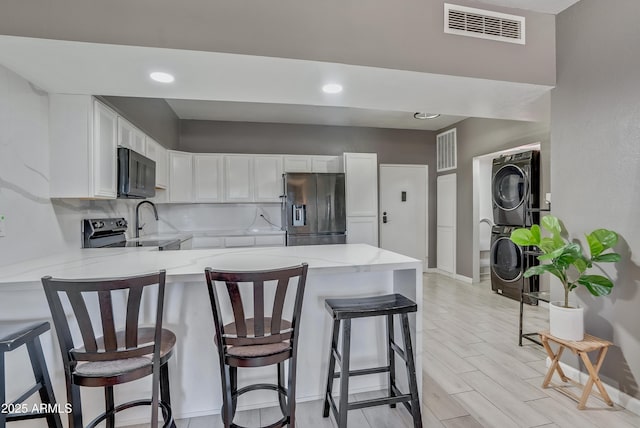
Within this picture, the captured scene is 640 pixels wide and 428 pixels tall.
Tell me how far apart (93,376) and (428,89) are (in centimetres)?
258

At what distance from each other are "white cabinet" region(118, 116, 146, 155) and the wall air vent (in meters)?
4.72

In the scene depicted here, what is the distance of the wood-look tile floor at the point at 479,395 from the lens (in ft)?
5.93

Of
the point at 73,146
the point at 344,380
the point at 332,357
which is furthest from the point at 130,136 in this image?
the point at 344,380

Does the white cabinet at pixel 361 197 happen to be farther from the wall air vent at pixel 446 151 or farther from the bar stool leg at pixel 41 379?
the bar stool leg at pixel 41 379

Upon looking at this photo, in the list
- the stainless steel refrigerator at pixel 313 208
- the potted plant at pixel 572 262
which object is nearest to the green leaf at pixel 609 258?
the potted plant at pixel 572 262

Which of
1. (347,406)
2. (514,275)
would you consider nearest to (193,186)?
(347,406)

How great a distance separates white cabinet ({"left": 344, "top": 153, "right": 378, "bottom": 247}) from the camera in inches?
194

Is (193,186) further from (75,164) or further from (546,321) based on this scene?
(546,321)

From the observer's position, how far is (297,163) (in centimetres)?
498

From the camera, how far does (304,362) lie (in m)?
2.02

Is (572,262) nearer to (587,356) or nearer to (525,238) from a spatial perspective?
(525,238)

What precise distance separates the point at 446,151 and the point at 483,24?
3.68 meters

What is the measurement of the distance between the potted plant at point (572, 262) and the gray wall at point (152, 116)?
356cm

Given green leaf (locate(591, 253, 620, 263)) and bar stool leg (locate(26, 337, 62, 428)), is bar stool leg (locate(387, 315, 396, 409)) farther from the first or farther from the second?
bar stool leg (locate(26, 337, 62, 428))
